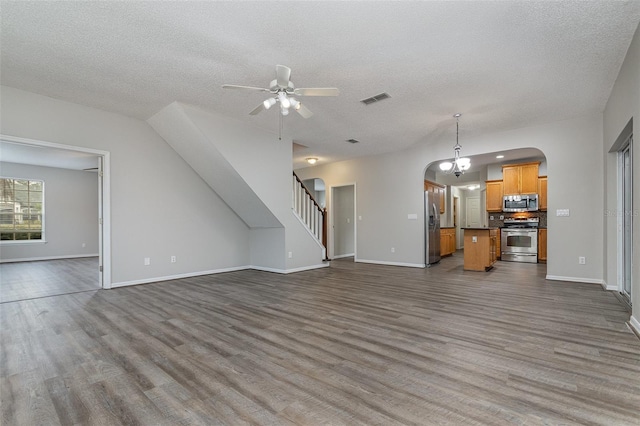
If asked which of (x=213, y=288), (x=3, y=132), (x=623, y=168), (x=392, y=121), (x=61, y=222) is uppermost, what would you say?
(x=392, y=121)

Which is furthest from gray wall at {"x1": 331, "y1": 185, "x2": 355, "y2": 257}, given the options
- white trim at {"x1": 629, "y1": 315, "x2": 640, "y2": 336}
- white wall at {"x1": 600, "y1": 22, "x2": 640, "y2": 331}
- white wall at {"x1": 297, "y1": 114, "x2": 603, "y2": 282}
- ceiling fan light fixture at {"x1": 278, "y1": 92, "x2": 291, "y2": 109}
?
white trim at {"x1": 629, "y1": 315, "x2": 640, "y2": 336}

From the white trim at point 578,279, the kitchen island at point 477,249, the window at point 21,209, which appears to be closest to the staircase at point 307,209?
the kitchen island at point 477,249

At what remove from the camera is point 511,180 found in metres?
8.52

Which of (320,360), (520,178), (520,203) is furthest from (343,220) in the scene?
(320,360)

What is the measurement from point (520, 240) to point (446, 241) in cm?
196

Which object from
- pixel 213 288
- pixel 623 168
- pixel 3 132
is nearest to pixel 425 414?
pixel 213 288

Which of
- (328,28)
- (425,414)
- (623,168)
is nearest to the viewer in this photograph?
(425,414)

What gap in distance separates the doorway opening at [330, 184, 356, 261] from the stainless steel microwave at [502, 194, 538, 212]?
166 inches

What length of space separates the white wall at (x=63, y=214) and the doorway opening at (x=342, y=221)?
8032 millimetres

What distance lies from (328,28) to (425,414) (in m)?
3.08

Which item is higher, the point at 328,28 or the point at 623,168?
the point at 328,28

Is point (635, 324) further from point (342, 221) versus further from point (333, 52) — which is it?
point (342, 221)

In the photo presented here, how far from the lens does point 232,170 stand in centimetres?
555

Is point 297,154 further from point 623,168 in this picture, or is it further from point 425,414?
point 425,414
